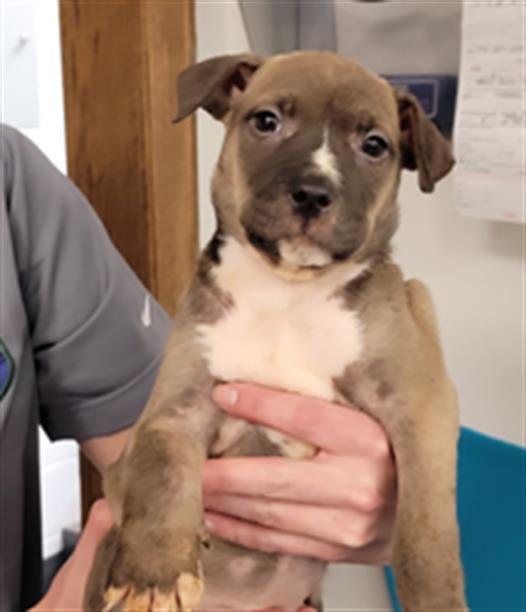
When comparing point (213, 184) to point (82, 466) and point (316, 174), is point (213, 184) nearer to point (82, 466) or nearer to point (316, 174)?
point (316, 174)

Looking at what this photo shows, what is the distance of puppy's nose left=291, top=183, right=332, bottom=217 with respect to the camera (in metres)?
0.89

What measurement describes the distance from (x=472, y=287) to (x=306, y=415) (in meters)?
0.85

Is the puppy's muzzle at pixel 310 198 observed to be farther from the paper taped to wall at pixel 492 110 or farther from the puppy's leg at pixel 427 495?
the paper taped to wall at pixel 492 110

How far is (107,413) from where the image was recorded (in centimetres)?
135

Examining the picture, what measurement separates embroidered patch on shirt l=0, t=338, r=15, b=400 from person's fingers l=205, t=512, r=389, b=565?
0.33 meters

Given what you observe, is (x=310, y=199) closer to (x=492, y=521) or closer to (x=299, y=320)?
(x=299, y=320)

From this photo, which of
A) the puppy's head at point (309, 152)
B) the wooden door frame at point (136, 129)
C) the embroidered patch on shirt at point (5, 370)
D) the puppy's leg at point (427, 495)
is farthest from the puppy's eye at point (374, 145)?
the wooden door frame at point (136, 129)

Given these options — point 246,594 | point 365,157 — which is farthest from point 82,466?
point 365,157

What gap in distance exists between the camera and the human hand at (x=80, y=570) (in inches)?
47.4

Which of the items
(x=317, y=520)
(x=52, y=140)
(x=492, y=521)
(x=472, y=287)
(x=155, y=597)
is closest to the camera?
(x=155, y=597)

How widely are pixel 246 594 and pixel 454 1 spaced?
3.72ft

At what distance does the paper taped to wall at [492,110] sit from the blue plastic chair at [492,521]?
43 cm

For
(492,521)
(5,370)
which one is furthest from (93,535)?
(492,521)

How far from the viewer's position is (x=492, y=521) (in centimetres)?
162
